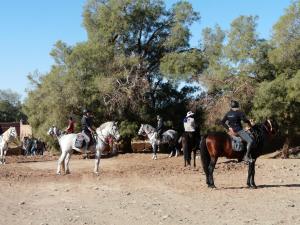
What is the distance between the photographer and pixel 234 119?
44.6 feet

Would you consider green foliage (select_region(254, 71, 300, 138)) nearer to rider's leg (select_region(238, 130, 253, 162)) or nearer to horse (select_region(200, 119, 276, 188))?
horse (select_region(200, 119, 276, 188))

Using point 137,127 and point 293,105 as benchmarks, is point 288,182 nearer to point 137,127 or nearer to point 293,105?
point 293,105

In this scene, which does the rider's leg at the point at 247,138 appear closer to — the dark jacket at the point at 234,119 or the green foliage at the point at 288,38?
the dark jacket at the point at 234,119

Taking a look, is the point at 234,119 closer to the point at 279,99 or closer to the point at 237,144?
the point at 237,144

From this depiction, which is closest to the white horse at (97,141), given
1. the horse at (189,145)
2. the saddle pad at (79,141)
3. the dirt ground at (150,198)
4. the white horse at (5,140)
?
the saddle pad at (79,141)

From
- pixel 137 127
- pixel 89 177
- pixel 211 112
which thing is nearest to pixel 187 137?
pixel 89 177

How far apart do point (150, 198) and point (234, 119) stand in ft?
11.1

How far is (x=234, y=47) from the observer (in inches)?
1024

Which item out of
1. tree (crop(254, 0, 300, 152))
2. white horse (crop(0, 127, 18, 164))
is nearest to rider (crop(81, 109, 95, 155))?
white horse (crop(0, 127, 18, 164))

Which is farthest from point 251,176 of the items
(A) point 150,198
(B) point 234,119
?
(A) point 150,198

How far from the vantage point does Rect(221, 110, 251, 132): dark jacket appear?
1350cm

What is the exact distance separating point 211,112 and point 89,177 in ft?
41.0

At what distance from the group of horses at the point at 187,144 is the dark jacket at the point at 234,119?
38 cm

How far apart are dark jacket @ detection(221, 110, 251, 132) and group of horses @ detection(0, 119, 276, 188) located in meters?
0.38
